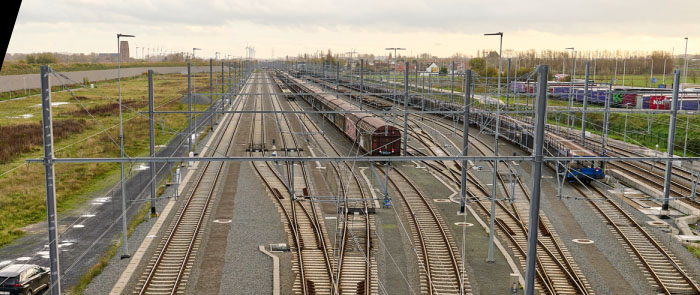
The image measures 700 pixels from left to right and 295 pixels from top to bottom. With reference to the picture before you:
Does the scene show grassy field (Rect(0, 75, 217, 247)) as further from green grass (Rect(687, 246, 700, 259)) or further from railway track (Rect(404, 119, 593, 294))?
green grass (Rect(687, 246, 700, 259))

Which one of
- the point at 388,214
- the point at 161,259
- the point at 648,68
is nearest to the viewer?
the point at 161,259

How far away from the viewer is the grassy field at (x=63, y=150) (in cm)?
2597

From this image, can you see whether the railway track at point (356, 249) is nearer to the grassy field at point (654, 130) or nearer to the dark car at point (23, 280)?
the dark car at point (23, 280)

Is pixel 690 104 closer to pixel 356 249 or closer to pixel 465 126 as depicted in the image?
pixel 465 126

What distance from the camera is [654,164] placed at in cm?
3631

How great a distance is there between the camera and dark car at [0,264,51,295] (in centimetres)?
1486

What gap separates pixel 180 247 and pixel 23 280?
578 cm

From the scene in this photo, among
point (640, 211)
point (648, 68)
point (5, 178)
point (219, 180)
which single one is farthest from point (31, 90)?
point (648, 68)

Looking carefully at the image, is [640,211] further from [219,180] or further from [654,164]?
[219,180]

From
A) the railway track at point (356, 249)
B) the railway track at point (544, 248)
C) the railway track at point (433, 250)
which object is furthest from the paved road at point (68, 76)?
the railway track at point (544, 248)

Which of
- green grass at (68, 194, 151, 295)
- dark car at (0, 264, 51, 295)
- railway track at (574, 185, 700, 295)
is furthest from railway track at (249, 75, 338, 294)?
railway track at (574, 185, 700, 295)

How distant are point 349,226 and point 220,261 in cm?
568

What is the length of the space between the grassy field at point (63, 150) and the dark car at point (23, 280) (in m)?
3.05

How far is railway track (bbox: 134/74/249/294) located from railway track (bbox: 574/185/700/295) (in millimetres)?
13792
